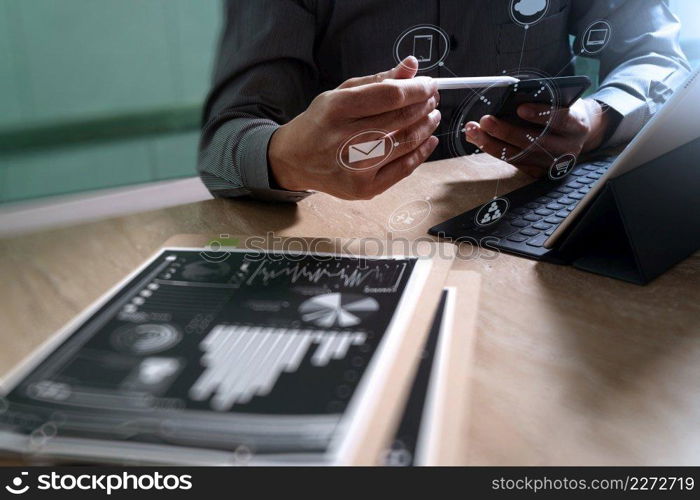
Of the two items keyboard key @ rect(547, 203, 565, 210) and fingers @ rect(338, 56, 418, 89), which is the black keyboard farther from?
fingers @ rect(338, 56, 418, 89)

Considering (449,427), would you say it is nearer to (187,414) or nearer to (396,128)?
(187,414)

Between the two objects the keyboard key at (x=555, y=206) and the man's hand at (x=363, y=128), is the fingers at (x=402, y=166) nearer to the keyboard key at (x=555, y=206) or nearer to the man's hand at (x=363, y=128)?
the man's hand at (x=363, y=128)

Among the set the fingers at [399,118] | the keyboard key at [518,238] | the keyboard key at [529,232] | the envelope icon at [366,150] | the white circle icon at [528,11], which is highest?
the white circle icon at [528,11]

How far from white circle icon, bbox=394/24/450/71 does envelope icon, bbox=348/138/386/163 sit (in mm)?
81

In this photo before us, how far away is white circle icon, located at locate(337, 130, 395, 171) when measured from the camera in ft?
2.02

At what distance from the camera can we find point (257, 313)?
47 centimetres

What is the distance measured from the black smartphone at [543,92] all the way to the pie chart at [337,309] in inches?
11.5

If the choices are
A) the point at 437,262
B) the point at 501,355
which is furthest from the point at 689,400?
the point at 437,262

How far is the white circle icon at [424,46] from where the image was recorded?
0.61m
